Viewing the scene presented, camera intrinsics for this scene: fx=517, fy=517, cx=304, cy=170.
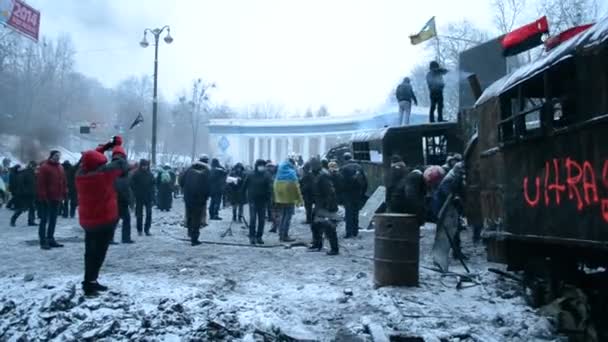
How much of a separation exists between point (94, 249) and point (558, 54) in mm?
5747

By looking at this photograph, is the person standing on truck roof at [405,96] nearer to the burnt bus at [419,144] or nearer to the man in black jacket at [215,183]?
the burnt bus at [419,144]

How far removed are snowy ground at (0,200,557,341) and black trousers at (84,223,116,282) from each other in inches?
11.8

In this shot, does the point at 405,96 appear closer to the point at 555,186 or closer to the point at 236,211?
the point at 236,211

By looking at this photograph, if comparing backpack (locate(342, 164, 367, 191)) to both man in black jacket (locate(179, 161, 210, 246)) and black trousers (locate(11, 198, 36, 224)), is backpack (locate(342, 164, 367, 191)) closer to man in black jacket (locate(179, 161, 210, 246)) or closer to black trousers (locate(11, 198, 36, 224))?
man in black jacket (locate(179, 161, 210, 246))

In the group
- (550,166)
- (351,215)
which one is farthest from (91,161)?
(351,215)

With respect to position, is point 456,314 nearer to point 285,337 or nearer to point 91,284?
point 285,337

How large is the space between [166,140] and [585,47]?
6713cm

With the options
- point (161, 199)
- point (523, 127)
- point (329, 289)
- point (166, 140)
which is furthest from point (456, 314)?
point (166, 140)

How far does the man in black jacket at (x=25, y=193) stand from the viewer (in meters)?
14.3

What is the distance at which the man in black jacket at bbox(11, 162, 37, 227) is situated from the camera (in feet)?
46.9

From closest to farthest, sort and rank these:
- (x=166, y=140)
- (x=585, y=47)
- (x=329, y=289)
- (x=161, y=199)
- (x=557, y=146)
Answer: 1. (x=585, y=47)
2. (x=557, y=146)
3. (x=329, y=289)
4. (x=161, y=199)
5. (x=166, y=140)

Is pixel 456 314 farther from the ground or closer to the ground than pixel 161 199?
closer to the ground

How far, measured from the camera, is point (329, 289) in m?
7.21

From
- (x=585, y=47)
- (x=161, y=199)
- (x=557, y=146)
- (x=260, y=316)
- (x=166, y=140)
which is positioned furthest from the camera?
(x=166, y=140)
